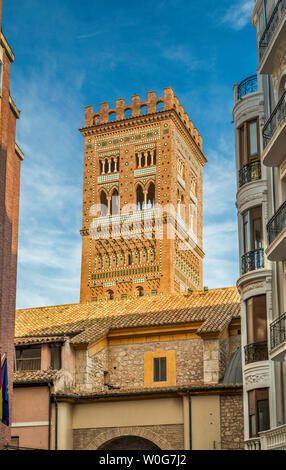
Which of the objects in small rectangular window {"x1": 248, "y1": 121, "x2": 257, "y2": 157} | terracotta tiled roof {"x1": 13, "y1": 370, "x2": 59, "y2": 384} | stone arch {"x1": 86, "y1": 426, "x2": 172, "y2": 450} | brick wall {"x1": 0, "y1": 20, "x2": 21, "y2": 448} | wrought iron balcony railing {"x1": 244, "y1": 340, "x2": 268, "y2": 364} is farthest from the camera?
terracotta tiled roof {"x1": 13, "y1": 370, "x2": 59, "y2": 384}

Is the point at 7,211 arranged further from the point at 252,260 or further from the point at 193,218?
the point at 193,218

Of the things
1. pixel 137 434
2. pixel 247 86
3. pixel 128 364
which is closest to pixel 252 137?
pixel 247 86

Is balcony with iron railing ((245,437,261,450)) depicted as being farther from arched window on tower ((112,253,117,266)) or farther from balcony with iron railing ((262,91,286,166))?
arched window on tower ((112,253,117,266))

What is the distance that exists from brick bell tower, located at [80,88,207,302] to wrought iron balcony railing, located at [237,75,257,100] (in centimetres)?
3768

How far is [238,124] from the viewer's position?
25.0m

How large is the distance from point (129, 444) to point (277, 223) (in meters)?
14.1

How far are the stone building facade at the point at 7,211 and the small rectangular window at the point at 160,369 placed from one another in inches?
305

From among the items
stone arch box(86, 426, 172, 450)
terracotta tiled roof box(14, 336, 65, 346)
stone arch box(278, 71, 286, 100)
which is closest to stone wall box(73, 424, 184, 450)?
stone arch box(86, 426, 172, 450)

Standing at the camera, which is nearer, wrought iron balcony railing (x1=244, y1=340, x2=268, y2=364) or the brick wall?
Answer: wrought iron balcony railing (x1=244, y1=340, x2=268, y2=364)

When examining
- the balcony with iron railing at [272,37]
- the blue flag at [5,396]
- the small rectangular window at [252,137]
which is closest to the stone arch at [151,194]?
the blue flag at [5,396]

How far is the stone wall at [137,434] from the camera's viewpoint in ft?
97.3

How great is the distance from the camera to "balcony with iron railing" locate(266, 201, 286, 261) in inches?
776

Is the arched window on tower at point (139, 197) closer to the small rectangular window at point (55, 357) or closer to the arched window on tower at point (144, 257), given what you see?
the arched window on tower at point (144, 257)

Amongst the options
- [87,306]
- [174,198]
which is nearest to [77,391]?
[87,306]
